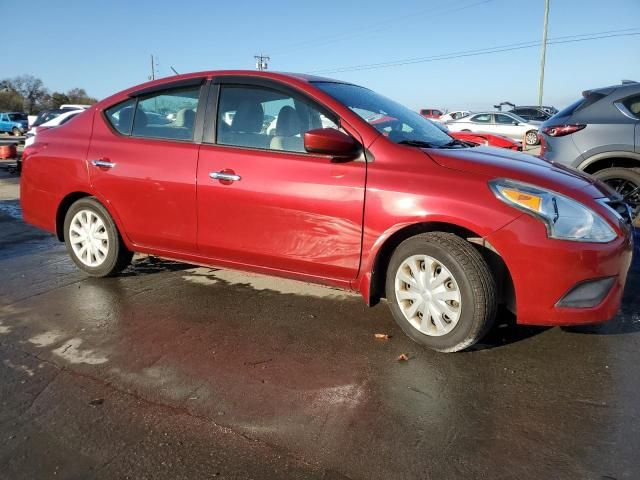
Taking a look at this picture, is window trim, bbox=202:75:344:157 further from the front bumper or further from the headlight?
the front bumper

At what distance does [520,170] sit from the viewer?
10.2 feet

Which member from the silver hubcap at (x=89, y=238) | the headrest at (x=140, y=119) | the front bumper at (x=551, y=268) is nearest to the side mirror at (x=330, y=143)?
the front bumper at (x=551, y=268)

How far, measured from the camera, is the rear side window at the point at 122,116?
429 cm

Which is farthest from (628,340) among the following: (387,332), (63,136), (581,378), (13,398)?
(63,136)

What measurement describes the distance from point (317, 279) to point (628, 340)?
2068 millimetres

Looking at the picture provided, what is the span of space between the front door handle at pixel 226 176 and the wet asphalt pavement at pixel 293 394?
987 mm

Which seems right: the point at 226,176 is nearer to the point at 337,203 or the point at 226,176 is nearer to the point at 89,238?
the point at 337,203

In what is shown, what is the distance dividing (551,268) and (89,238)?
12.0 feet

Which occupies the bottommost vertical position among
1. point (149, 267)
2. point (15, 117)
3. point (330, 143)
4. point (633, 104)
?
point (149, 267)

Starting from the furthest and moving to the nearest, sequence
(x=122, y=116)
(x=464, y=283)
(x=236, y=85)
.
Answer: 1. (x=122, y=116)
2. (x=236, y=85)
3. (x=464, y=283)

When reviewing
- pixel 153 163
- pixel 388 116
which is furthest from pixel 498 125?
pixel 153 163

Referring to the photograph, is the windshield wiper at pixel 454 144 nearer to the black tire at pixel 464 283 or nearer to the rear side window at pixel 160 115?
the black tire at pixel 464 283

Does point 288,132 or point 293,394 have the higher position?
point 288,132

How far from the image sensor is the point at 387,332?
11.5ft
